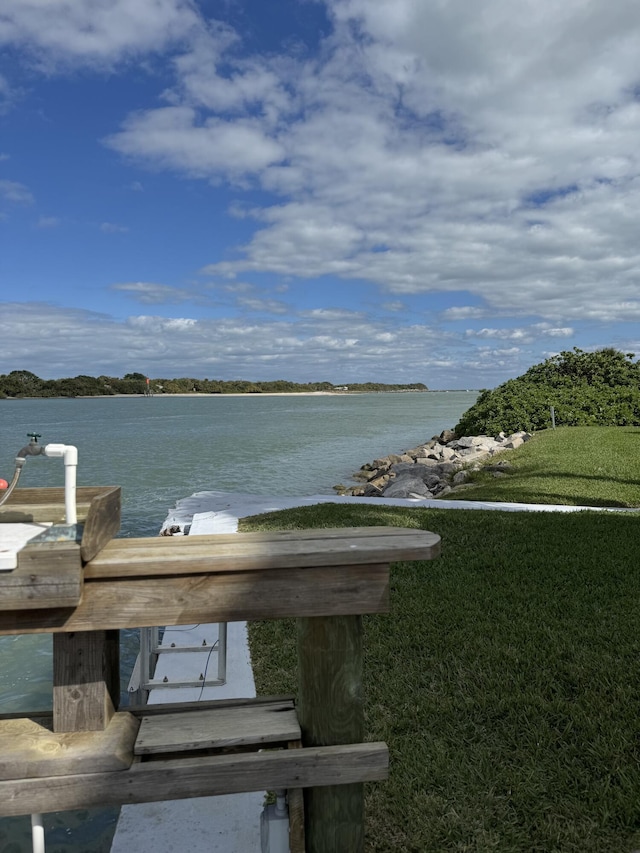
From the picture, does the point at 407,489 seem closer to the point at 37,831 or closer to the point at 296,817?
the point at 296,817

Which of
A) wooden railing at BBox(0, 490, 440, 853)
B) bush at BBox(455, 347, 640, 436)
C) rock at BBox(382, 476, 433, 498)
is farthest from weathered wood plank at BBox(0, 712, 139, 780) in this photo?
bush at BBox(455, 347, 640, 436)

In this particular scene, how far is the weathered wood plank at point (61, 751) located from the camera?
1.68m

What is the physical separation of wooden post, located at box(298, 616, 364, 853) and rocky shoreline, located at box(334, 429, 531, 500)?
10.7 metres

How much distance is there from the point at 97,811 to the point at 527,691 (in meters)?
2.39

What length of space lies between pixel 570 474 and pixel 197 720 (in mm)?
11460

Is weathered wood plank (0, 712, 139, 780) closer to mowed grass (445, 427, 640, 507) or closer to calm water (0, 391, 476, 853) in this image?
calm water (0, 391, 476, 853)

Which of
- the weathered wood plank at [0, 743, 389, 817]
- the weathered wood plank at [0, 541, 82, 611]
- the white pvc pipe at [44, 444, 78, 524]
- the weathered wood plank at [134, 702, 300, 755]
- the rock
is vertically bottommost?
the rock

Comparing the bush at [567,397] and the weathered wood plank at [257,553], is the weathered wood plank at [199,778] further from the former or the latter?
the bush at [567,397]

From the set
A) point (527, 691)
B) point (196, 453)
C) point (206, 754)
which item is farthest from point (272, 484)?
point (206, 754)

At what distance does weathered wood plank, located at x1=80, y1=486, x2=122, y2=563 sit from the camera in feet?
5.33

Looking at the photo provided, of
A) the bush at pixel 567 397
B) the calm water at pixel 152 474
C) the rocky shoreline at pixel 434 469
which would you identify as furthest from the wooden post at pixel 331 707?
the bush at pixel 567 397

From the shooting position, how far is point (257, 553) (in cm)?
176

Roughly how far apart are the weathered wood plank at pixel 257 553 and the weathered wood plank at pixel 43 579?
10 cm

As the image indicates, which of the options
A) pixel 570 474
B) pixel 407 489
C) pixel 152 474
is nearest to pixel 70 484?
pixel 407 489
